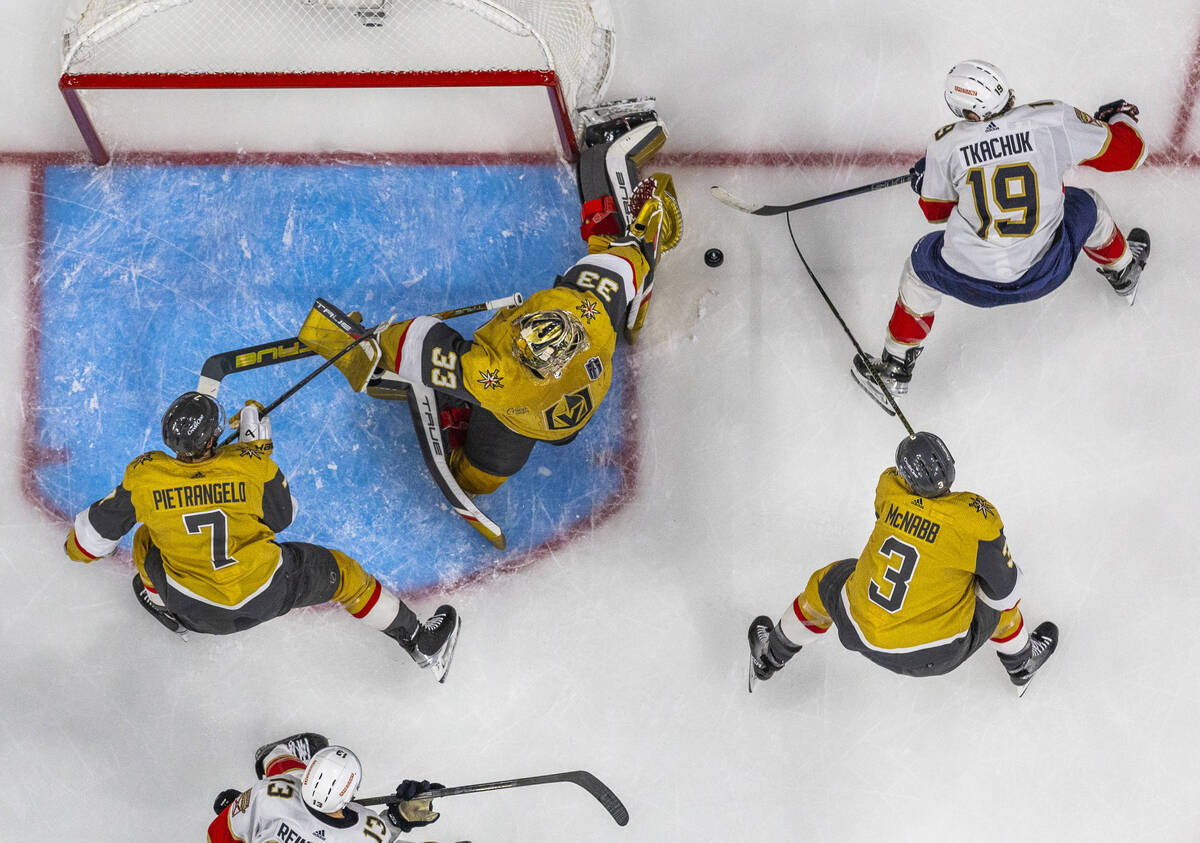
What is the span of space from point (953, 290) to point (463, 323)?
64.6 inches

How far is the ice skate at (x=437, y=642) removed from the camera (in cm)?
388

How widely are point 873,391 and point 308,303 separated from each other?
6.50ft

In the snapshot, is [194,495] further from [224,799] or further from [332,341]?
[224,799]

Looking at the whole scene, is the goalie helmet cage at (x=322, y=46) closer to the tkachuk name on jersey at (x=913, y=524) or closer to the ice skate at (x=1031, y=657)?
the tkachuk name on jersey at (x=913, y=524)

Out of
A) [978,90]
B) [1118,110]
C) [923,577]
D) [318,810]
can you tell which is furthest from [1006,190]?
[318,810]

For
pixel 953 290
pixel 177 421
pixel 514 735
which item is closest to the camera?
pixel 177 421

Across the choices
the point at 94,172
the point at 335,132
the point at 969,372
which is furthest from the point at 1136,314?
the point at 94,172

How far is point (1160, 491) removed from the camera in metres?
4.04

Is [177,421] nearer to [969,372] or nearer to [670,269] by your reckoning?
[670,269]

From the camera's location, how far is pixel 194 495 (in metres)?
3.19

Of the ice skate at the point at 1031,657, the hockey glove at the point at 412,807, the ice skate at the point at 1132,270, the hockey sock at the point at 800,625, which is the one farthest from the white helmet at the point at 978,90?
the hockey glove at the point at 412,807

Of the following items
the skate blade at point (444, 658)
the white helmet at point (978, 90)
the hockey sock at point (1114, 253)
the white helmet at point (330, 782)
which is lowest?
the skate blade at point (444, 658)

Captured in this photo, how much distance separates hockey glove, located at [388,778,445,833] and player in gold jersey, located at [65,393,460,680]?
1.91ft

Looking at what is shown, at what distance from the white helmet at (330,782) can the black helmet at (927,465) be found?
1.73m
